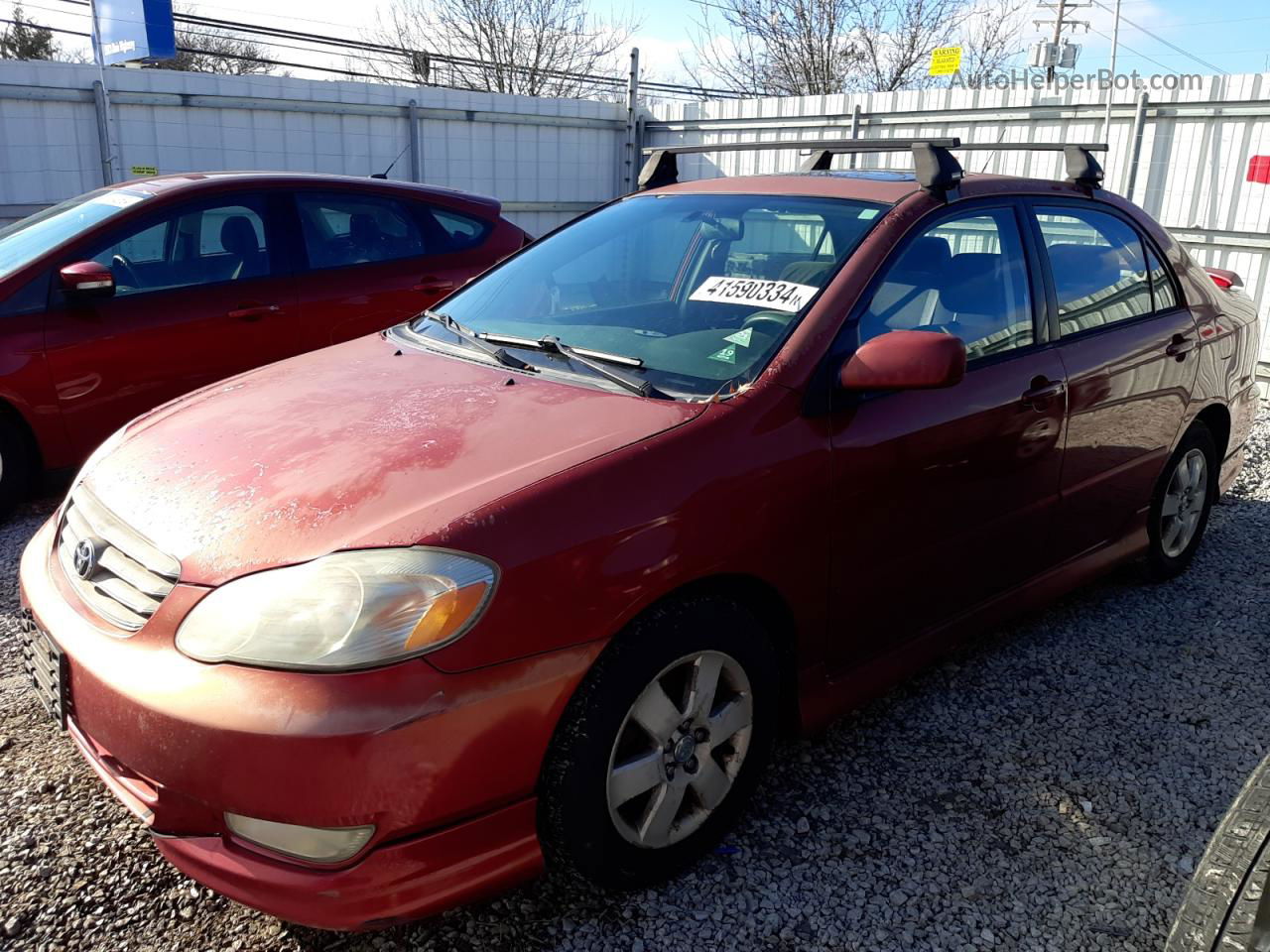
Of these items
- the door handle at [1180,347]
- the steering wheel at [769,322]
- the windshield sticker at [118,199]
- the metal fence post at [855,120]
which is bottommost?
the door handle at [1180,347]

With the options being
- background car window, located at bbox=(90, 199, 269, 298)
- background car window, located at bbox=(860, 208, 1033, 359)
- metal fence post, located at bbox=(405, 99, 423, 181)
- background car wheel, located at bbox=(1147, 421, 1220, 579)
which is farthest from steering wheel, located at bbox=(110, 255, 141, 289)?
metal fence post, located at bbox=(405, 99, 423, 181)

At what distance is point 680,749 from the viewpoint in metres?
2.29

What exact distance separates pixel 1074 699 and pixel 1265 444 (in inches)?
172

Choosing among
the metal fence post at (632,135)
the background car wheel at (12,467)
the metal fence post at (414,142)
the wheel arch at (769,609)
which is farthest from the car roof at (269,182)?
the metal fence post at (632,135)

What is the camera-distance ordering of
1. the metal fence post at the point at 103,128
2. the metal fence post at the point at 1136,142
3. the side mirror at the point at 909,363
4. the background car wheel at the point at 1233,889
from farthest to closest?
the metal fence post at the point at 103,128, the metal fence post at the point at 1136,142, the side mirror at the point at 909,363, the background car wheel at the point at 1233,889

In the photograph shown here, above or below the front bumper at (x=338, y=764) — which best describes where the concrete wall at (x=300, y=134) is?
above

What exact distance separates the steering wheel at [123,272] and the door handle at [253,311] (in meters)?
0.47

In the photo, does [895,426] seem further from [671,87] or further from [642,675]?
[671,87]

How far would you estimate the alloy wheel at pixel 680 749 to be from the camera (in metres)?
2.19

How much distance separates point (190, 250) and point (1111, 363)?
4416 mm

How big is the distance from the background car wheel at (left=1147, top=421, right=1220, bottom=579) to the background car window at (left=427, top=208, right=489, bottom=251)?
157 inches

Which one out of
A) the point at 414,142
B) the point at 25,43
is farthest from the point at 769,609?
the point at 25,43

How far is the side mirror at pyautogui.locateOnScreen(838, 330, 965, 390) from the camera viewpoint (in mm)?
2430

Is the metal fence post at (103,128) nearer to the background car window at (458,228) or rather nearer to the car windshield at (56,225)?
the car windshield at (56,225)
